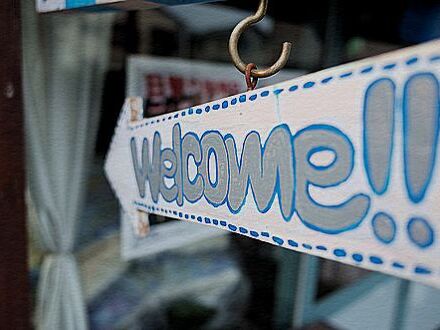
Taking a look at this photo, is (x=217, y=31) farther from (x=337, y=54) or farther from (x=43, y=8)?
(x=43, y=8)

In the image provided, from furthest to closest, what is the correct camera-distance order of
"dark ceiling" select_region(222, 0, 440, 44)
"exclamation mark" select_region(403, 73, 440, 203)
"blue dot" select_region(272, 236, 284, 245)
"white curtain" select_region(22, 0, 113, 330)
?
"dark ceiling" select_region(222, 0, 440, 44), "white curtain" select_region(22, 0, 113, 330), "blue dot" select_region(272, 236, 284, 245), "exclamation mark" select_region(403, 73, 440, 203)

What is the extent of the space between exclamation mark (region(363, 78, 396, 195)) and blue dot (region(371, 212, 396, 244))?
17mm

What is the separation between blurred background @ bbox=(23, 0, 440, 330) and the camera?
1014 mm

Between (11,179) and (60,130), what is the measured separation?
0.32m

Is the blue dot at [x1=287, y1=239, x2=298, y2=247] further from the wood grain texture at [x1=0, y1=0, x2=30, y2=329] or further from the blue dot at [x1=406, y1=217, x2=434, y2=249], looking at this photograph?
the wood grain texture at [x1=0, y1=0, x2=30, y2=329]

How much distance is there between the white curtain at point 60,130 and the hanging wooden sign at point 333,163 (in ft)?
1.95

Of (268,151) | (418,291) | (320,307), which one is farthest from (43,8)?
(418,291)

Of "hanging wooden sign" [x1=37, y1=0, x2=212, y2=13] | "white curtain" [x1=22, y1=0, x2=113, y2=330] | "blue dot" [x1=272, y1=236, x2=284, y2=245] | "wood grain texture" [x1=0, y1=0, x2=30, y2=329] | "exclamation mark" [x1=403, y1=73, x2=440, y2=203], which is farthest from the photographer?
"white curtain" [x1=22, y1=0, x2=113, y2=330]

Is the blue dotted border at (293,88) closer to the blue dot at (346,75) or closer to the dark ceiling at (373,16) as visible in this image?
the blue dot at (346,75)

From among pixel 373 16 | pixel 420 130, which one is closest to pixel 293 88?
pixel 420 130

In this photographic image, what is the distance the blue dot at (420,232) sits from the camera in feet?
0.90

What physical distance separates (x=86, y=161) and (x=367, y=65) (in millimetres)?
899

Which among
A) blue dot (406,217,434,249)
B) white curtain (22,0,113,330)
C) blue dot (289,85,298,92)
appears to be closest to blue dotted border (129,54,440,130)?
blue dot (289,85,298,92)

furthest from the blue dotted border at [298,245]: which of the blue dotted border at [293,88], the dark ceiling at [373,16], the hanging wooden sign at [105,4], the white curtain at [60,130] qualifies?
the dark ceiling at [373,16]
